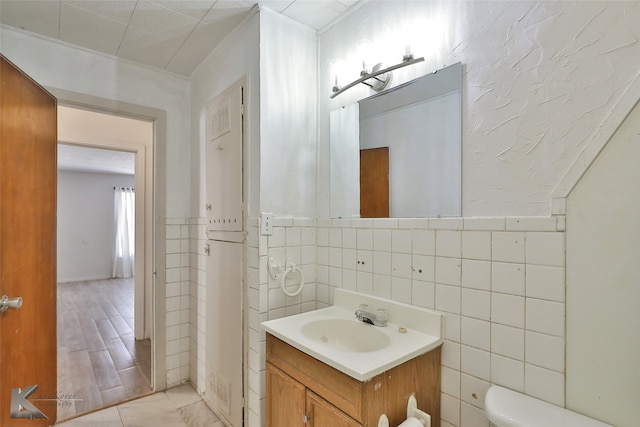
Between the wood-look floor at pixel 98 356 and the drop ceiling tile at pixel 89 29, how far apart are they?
2481mm

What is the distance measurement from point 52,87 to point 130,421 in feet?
7.34

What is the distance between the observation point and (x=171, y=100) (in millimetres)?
2457

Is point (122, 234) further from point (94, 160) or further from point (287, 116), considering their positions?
point (287, 116)

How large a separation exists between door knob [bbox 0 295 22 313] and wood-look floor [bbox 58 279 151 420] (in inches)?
44.1

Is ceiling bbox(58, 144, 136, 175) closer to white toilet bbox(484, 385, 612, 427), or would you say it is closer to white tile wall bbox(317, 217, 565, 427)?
white tile wall bbox(317, 217, 565, 427)

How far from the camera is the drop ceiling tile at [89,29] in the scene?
173cm

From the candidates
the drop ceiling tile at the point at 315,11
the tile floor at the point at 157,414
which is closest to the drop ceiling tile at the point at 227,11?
the drop ceiling tile at the point at 315,11

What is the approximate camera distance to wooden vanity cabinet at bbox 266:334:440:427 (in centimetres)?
105

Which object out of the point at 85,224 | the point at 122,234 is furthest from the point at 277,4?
the point at 85,224

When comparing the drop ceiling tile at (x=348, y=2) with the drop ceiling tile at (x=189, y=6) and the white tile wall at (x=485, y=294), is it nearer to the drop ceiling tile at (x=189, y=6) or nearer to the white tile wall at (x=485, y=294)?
the drop ceiling tile at (x=189, y=6)

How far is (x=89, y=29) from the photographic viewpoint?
1865 millimetres

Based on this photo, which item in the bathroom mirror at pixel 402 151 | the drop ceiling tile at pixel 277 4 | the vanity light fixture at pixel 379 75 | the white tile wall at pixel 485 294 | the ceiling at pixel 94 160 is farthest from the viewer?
the ceiling at pixel 94 160

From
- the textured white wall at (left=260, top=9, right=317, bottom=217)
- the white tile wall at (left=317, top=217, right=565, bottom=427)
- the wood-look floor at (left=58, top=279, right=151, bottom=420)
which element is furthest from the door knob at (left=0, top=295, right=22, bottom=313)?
the white tile wall at (left=317, top=217, right=565, bottom=427)

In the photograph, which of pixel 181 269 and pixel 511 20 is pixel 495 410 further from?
pixel 181 269
